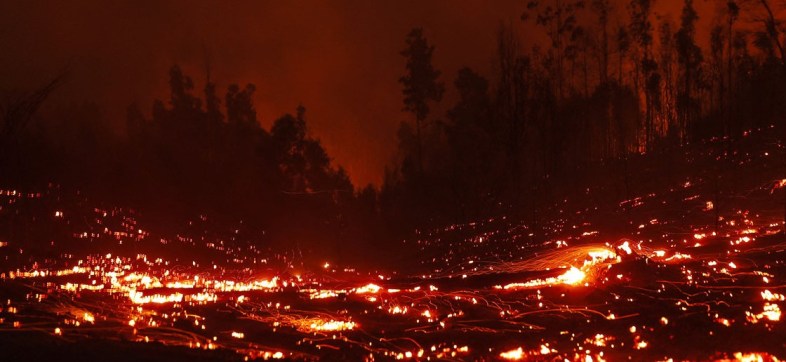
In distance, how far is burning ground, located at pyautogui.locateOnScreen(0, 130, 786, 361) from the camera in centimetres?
1010

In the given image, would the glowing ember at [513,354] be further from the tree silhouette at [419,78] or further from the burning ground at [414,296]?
the tree silhouette at [419,78]

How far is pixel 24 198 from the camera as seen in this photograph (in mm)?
20438

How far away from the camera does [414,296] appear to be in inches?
573

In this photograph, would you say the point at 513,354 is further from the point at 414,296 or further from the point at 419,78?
the point at 419,78

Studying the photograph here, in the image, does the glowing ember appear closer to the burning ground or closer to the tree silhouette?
the burning ground

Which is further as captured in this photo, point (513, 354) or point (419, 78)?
point (419, 78)

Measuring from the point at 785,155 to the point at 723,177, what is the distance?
245 cm

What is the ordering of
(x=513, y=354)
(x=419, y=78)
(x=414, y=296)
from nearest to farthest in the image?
(x=513, y=354), (x=414, y=296), (x=419, y=78)

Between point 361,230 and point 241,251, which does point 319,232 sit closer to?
point 361,230

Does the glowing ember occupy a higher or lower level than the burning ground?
lower

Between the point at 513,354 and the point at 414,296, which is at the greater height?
the point at 414,296

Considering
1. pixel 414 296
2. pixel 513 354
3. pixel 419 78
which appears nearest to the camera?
pixel 513 354

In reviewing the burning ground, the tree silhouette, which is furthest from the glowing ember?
the tree silhouette

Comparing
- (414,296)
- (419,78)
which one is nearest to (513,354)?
(414,296)
